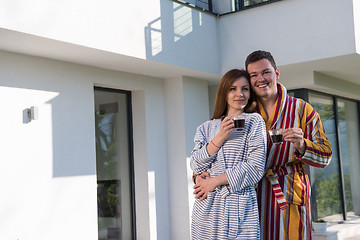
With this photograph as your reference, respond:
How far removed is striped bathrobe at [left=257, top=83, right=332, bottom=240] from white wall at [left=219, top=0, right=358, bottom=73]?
3.49 metres

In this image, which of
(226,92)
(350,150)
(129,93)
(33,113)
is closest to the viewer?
(226,92)

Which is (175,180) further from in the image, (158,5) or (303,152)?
(303,152)

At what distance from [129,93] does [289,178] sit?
4.30 m

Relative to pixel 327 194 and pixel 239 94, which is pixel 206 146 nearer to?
pixel 239 94

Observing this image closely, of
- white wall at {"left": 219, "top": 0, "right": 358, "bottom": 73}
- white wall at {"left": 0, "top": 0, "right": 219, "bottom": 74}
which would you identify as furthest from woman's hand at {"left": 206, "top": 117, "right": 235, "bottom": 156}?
white wall at {"left": 219, "top": 0, "right": 358, "bottom": 73}

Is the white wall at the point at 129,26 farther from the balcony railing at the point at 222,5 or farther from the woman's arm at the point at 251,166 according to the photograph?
the woman's arm at the point at 251,166

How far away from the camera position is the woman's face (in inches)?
83.8

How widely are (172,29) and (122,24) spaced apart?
85 cm

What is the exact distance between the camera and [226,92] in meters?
2.17

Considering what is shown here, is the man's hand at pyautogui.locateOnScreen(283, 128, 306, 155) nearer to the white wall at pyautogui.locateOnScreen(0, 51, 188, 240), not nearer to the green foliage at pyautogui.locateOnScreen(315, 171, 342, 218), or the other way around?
the white wall at pyautogui.locateOnScreen(0, 51, 188, 240)

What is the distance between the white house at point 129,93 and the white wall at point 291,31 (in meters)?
0.01

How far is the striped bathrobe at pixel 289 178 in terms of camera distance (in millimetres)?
2062

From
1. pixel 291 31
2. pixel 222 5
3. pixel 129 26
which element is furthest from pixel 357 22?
pixel 129 26

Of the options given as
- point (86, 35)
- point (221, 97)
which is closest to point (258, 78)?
point (221, 97)
